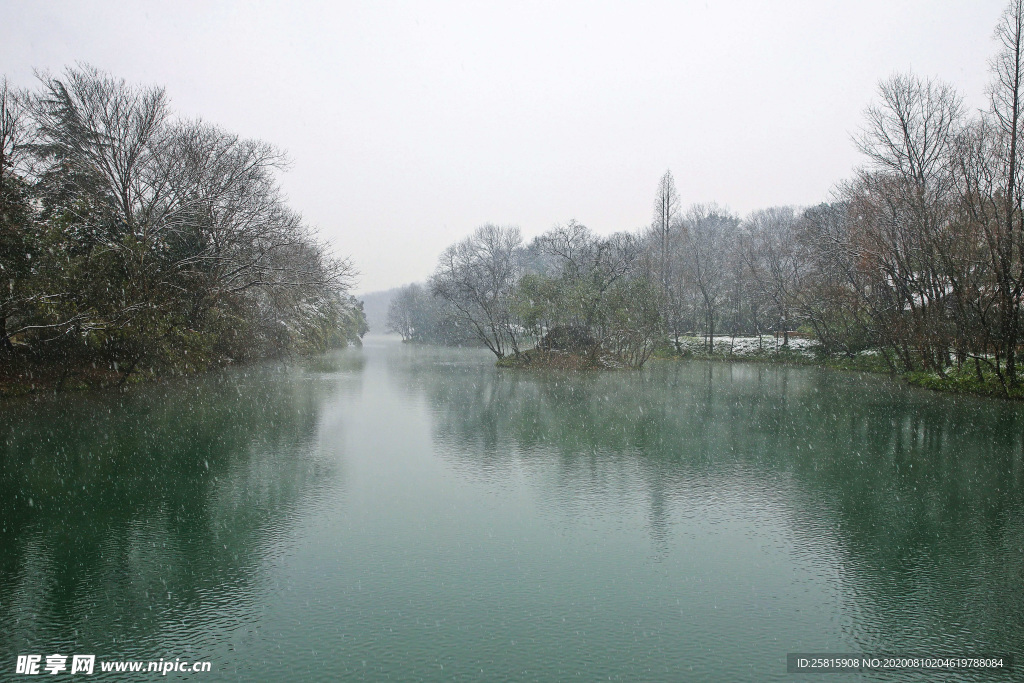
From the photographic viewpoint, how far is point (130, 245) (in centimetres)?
1994

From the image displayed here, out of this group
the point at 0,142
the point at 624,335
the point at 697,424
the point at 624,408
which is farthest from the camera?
the point at 624,335

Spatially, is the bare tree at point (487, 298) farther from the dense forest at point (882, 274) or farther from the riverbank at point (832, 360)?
the riverbank at point (832, 360)

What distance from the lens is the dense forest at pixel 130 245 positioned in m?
17.8

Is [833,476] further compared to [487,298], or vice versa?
[487,298]

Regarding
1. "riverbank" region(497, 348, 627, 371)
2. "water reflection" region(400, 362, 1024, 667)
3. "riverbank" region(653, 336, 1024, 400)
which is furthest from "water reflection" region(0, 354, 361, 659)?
"riverbank" region(653, 336, 1024, 400)

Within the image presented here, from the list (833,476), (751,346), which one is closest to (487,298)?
(751,346)

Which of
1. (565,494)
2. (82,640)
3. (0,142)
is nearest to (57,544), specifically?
(82,640)

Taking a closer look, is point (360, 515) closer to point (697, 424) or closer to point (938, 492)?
point (938, 492)

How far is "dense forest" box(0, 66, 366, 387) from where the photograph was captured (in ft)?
58.4

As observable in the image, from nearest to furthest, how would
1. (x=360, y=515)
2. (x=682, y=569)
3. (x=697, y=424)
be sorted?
(x=682, y=569), (x=360, y=515), (x=697, y=424)

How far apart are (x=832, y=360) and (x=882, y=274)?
872 cm

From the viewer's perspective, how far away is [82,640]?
4582 mm

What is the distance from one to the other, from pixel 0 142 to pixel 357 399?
12208 millimetres

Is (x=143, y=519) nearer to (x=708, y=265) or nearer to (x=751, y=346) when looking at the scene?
(x=751, y=346)
